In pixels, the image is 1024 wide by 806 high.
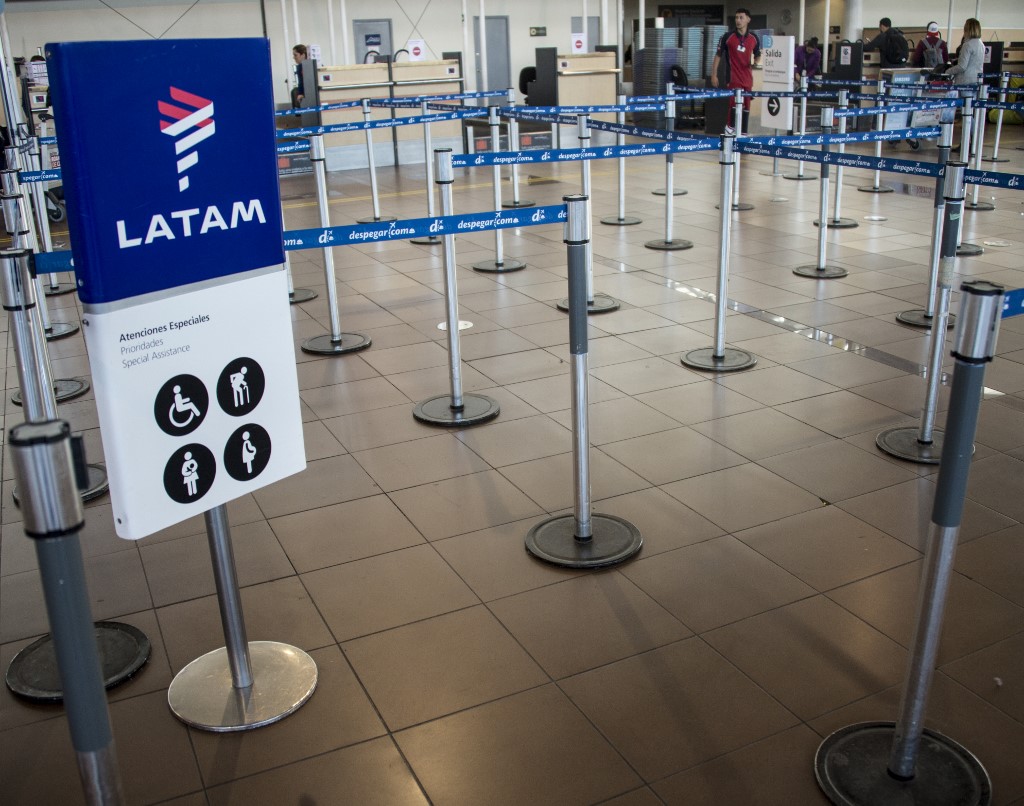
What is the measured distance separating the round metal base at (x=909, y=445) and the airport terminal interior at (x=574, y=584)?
64 millimetres

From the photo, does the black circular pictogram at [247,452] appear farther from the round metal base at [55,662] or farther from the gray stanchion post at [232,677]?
the round metal base at [55,662]

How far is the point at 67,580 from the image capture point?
1.80 metres

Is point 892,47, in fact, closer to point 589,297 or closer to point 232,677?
point 589,297

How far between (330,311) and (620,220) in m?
4.61

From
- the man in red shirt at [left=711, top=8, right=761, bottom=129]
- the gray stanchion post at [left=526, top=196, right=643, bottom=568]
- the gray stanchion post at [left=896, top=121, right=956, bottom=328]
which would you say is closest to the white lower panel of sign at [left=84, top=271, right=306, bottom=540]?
the gray stanchion post at [left=526, top=196, right=643, bottom=568]

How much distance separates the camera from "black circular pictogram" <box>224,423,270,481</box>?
8.97ft

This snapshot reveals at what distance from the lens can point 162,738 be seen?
2865 millimetres

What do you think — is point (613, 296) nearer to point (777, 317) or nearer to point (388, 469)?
point (777, 317)

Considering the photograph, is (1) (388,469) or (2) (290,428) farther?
(1) (388,469)

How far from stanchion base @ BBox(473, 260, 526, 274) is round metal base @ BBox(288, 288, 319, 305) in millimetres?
1481

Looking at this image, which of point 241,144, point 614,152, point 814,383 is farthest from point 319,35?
point 241,144

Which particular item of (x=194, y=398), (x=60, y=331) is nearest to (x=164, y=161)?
(x=194, y=398)

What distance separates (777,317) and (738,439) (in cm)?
229

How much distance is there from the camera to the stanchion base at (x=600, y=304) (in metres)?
7.04
